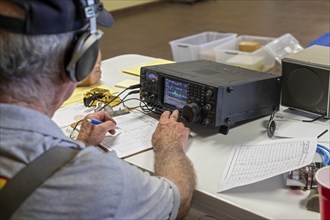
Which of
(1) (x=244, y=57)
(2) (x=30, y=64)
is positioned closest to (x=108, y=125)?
(2) (x=30, y=64)

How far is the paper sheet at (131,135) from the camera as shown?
1.40 m

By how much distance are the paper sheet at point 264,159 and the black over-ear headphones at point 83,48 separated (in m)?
0.46

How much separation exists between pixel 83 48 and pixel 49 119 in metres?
0.15

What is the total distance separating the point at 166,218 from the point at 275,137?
0.59 m

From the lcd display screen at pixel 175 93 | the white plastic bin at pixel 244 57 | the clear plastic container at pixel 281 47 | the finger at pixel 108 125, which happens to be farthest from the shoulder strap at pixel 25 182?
the clear plastic container at pixel 281 47

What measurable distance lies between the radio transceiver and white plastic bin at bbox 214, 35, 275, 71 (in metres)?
1.94

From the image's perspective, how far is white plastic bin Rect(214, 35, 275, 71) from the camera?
11.9 feet

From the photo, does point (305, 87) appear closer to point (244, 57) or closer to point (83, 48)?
point (83, 48)

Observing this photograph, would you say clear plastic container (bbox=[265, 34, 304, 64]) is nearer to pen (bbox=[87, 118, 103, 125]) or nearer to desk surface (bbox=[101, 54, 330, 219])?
desk surface (bbox=[101, 54, 330, 219])

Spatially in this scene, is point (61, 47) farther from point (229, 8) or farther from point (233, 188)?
point (229, 8)

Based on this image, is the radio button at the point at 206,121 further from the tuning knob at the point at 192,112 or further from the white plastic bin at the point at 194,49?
the white plastic bin at the point at 194,49

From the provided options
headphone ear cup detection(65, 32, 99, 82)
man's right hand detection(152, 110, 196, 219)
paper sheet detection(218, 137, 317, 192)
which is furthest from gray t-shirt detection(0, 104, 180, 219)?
paper sheet detection(218, 137, 317, 192)

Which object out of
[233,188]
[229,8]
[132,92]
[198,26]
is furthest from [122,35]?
[233,188]

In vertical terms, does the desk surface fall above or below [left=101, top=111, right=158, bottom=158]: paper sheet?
below
